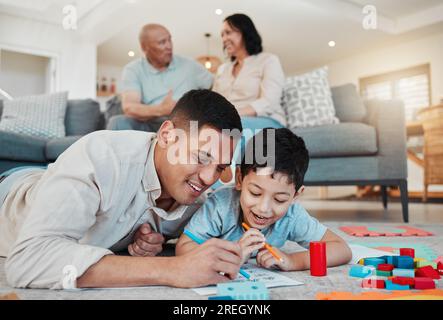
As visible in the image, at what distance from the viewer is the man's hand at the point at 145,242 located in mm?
1094

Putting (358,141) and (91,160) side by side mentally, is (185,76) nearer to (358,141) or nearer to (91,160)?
(358,141)

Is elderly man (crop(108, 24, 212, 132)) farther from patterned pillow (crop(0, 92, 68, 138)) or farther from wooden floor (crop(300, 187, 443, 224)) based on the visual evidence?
wooden floor (crop(300, 187, 443, 224))

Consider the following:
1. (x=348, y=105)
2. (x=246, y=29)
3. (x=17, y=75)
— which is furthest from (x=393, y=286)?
(x=17, y=75)

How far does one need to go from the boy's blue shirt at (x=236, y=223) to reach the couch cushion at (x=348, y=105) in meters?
1.71

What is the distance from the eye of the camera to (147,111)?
2219mm

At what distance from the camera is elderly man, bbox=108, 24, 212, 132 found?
2.30 m

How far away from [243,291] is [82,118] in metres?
2.68

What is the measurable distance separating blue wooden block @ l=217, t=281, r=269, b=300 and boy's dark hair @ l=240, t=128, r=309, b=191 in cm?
40

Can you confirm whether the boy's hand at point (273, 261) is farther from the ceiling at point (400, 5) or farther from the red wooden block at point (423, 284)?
the ceiling at point (400, 5)

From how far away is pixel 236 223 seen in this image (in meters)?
1.14

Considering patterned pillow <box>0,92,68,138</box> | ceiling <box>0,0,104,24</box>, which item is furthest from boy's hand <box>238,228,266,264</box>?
ceiling <box>0,0,104,24</box>

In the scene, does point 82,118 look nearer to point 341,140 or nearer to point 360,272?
point 341,140

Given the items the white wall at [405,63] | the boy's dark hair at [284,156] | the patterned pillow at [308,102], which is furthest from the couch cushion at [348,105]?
the white wall at [405,63]
